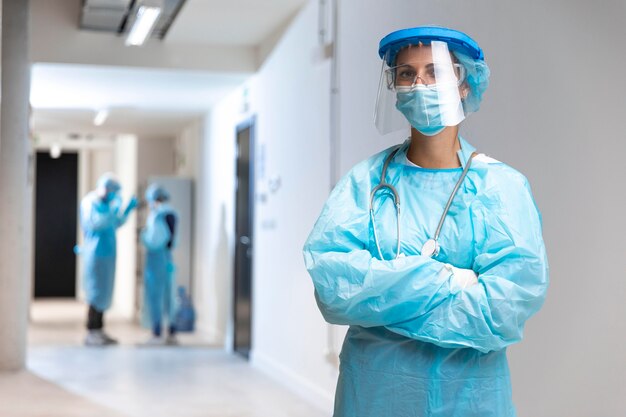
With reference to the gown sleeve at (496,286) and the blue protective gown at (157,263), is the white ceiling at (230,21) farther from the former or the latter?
the gown sleeve at (496,286)

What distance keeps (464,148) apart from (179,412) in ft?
10.5

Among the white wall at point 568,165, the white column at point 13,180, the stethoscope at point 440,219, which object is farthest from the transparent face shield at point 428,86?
the white column at point 13,180

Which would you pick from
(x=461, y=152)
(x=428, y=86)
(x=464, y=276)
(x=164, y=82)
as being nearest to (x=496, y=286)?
(x=464, y=276)

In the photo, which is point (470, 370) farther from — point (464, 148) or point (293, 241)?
point (293, 241)

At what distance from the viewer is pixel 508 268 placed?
1756 millimetres

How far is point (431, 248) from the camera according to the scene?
5.98ft

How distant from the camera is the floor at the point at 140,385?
4.79 m

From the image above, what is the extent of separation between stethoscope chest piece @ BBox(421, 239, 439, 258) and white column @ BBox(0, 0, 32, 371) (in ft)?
15.9

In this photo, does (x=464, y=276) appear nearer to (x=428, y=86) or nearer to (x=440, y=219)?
(x=440, y=219)

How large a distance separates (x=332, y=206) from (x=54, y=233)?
13784 millimetres

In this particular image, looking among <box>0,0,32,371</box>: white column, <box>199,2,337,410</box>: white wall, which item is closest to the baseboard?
<box>199,2,337,410</box>: white wall

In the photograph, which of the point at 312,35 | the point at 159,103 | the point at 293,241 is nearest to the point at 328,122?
the point at 312,35

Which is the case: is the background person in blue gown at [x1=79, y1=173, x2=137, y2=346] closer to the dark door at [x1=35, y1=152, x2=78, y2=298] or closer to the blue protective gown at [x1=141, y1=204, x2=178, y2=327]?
the blue protective gown at [x1=141, y1=204, x2=178, y2=327]

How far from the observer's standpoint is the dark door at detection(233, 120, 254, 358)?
7.01 meters
